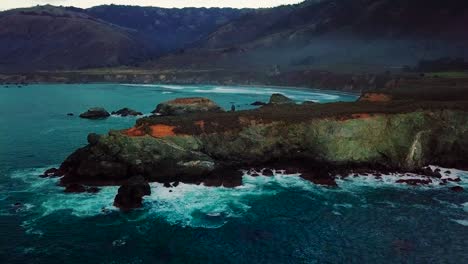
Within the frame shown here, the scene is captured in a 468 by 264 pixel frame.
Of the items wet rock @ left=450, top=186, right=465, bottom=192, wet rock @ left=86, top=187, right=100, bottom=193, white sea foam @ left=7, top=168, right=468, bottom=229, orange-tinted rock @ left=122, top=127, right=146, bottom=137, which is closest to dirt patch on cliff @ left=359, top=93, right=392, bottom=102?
white sea foam @ left=7, top=168, right=468, bottom=229

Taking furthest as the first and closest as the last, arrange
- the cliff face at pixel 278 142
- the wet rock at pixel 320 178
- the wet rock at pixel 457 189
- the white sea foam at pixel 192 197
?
the cliff face at pixel 278 142 < the wet rock at pixel 320 178 < the wet rock at pixel 457 189 < the white sea foam at pixel 192 197

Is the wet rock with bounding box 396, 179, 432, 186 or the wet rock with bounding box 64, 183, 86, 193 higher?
the wet rock with bounding box 396, 179, 432, 186

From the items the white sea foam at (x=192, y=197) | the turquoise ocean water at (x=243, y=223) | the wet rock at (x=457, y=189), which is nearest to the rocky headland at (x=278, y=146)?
the white sea foam at (x=192, y=197)

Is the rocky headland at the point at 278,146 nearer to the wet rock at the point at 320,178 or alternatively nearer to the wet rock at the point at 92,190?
the wet rock at the point at 320,178

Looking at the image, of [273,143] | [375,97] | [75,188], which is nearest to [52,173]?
[75,188]

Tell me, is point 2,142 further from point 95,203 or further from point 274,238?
point 274,238

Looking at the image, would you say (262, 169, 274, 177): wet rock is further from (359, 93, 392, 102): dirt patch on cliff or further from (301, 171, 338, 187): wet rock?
(359, 93, 392, 102): dirt patch on cliff

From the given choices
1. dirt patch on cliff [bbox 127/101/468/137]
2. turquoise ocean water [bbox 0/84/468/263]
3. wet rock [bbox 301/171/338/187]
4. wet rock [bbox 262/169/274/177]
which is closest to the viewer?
turquoise ocean water [bbox 0/84/468/263]
